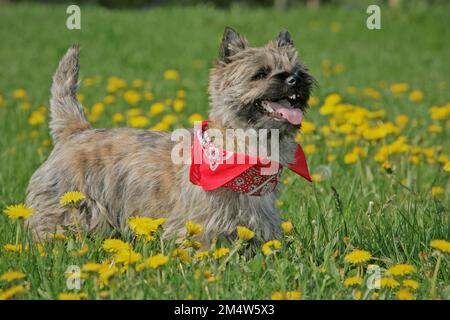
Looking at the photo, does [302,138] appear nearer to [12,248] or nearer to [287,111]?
[287,111]

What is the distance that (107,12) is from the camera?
1655cm

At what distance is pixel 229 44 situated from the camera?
12.9 feet

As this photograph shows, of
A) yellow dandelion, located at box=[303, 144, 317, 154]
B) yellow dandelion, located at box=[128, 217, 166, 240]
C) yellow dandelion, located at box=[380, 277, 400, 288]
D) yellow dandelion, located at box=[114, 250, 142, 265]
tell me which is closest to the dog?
yellow dandelion, located at box=[128, 217, 166, 240]

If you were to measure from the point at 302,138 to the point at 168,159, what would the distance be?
2.42 meters

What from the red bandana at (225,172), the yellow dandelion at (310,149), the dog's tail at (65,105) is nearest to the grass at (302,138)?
the yellow dandelion at (310,149)

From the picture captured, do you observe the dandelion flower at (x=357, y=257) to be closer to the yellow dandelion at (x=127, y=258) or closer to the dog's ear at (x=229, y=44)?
the yellow dandelion at (x=127, y=258)

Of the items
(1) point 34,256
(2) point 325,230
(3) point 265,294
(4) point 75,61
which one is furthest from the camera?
(4) point 75,61

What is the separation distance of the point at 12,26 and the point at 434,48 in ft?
28.9

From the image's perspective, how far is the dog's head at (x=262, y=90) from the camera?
3.62 m

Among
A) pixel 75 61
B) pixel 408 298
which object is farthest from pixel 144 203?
pixel 408 298

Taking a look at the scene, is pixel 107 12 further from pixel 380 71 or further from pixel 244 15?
pixel 380 71

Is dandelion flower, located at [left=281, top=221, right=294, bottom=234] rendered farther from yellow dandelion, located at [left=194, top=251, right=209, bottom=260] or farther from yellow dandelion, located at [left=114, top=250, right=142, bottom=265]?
yellow dandelion, located at [left=114, top=250, right=142, bottom=265]

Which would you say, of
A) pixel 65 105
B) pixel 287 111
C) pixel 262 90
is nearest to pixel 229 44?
pixel 262 90

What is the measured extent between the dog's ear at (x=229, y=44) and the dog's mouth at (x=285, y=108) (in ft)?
1.36
